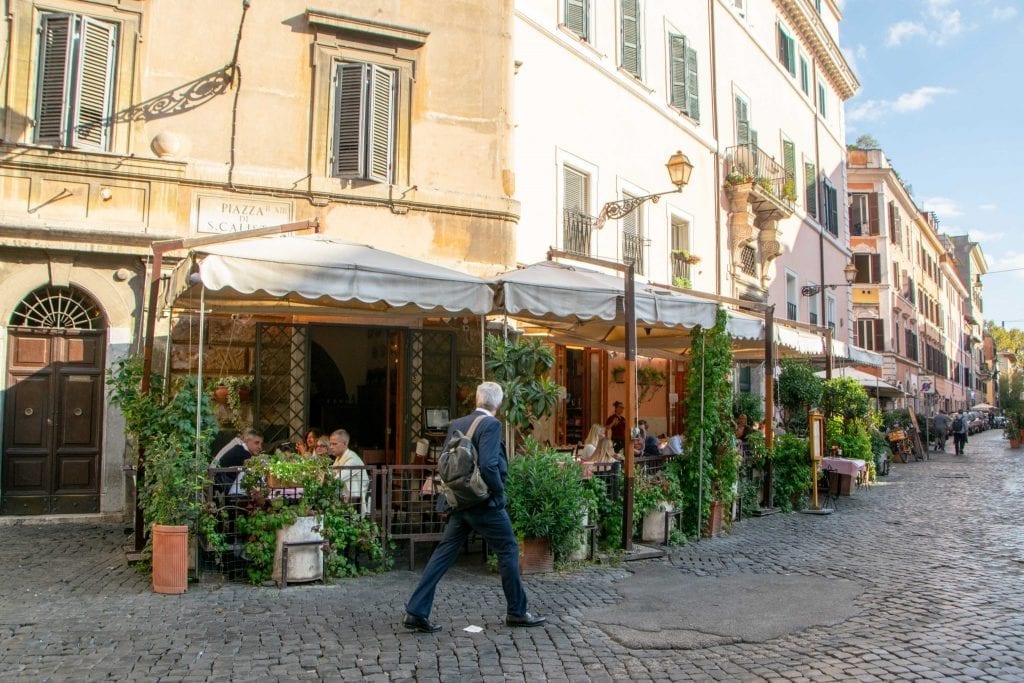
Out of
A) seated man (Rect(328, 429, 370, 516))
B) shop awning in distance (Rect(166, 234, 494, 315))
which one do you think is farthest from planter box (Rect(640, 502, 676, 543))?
seated man (Rect(328, 429, 370, 516))

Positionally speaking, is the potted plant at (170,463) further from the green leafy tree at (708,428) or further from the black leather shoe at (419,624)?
the green leafy tree at (708,428)

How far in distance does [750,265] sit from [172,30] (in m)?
14.8

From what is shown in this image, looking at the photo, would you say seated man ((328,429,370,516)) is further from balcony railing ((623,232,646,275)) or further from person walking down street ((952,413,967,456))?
person walking down street ((952,413,967,456))

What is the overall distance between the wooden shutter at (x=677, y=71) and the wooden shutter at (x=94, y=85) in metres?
11.3

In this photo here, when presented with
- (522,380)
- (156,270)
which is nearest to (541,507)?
(522,380)

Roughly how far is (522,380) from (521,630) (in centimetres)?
328

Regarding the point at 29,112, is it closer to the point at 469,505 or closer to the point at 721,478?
the point at 469,505

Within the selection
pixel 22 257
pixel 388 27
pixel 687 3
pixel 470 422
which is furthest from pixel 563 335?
pixel 687 3

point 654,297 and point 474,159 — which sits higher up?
point 474,159

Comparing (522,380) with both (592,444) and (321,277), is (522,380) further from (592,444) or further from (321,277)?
(592,444)

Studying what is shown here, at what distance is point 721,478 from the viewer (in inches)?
382

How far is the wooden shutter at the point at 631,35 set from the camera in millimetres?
16312

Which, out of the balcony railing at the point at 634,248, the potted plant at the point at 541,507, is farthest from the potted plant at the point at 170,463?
the balcony railing at the point at 634,248

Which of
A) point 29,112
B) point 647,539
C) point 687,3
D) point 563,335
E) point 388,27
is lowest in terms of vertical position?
point 647,539
